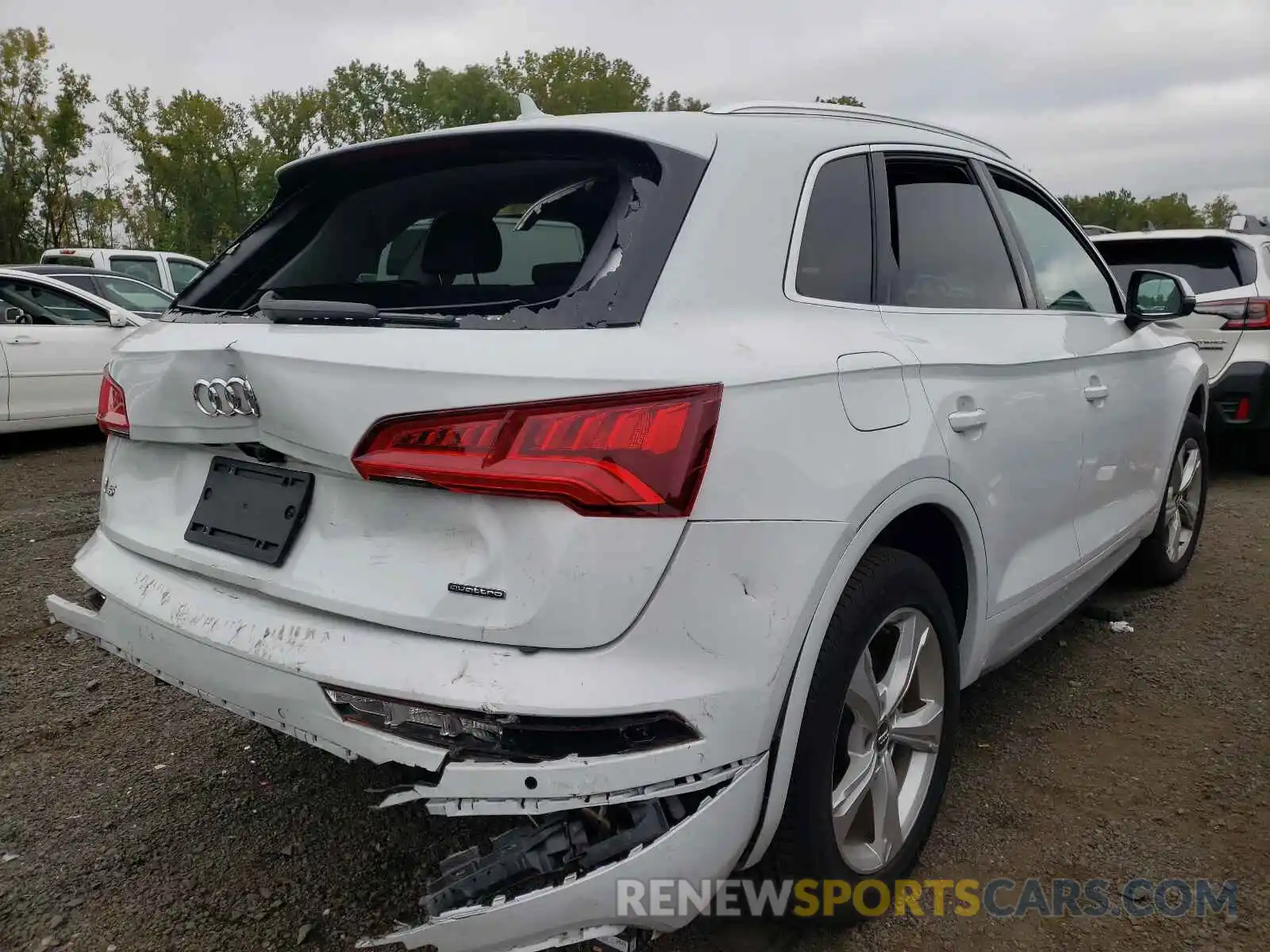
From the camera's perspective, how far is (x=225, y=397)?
1.84 m

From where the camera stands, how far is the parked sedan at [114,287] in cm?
1009

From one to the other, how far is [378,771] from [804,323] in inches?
68.5

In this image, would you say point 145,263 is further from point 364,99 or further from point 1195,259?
point 364,99

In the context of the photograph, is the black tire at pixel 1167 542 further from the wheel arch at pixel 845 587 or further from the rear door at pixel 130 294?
the rear door at pixel 130 294

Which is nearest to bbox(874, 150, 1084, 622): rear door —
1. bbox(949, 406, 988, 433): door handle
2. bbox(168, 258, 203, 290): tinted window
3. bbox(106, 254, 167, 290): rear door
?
bbox(949, 406, 988, 433): door handle

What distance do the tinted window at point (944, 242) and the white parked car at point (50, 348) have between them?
7.21 metres

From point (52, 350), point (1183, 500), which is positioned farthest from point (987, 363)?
point (52, 350)

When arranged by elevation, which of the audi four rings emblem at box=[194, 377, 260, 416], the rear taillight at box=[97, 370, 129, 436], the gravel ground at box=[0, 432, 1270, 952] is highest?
the audi four rings emblem at box=[194, 377, 260, 416]

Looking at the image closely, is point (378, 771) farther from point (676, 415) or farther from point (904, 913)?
point (676, 415)

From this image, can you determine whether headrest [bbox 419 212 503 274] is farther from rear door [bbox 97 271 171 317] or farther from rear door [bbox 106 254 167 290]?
rear door [bbox 106 254 167 290]

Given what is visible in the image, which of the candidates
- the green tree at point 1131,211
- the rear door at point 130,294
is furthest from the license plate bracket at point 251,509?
the green tree at point 1131,211

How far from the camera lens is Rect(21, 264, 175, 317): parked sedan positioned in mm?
10087

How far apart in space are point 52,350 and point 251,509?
288 inches

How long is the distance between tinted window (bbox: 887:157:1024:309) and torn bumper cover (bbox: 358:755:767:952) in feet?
4.31
